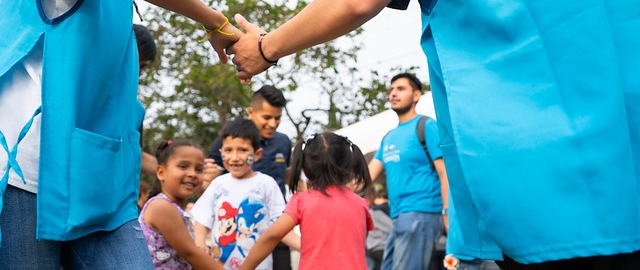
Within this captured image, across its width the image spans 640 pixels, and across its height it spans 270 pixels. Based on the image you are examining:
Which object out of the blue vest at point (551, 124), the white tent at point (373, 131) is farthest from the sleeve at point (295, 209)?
the white tent at point (373, 131)

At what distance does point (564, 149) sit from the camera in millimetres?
1806

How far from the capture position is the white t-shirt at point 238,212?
5.19 meters

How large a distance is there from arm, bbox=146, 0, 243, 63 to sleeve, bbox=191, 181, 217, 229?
231 centimetres

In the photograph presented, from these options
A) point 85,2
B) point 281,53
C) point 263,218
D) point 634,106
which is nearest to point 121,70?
point 85,2

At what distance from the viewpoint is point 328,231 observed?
4359mm

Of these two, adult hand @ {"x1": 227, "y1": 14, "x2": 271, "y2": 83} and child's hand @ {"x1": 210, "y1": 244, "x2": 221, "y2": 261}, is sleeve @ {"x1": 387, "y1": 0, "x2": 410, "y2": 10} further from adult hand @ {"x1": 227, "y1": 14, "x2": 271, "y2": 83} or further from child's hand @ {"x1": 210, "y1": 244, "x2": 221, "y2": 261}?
child's hand @ {"x1": 210, "y1": 244, "x2": 221, "y2": 261}

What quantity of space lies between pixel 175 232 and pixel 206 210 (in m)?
1.18

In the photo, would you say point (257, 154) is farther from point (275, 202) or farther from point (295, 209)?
point (295, 209)

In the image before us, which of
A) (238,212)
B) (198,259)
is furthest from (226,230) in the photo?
(198,259)

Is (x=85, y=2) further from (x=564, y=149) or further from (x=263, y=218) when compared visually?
(x=263, y=218)

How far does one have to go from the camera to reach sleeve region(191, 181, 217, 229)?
5.42 metres

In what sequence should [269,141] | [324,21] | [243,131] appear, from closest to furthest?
[324,21], [243,131], [269,141]

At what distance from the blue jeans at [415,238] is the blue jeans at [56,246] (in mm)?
4170

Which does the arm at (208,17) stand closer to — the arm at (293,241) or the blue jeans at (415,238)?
the arm at (293,241)
